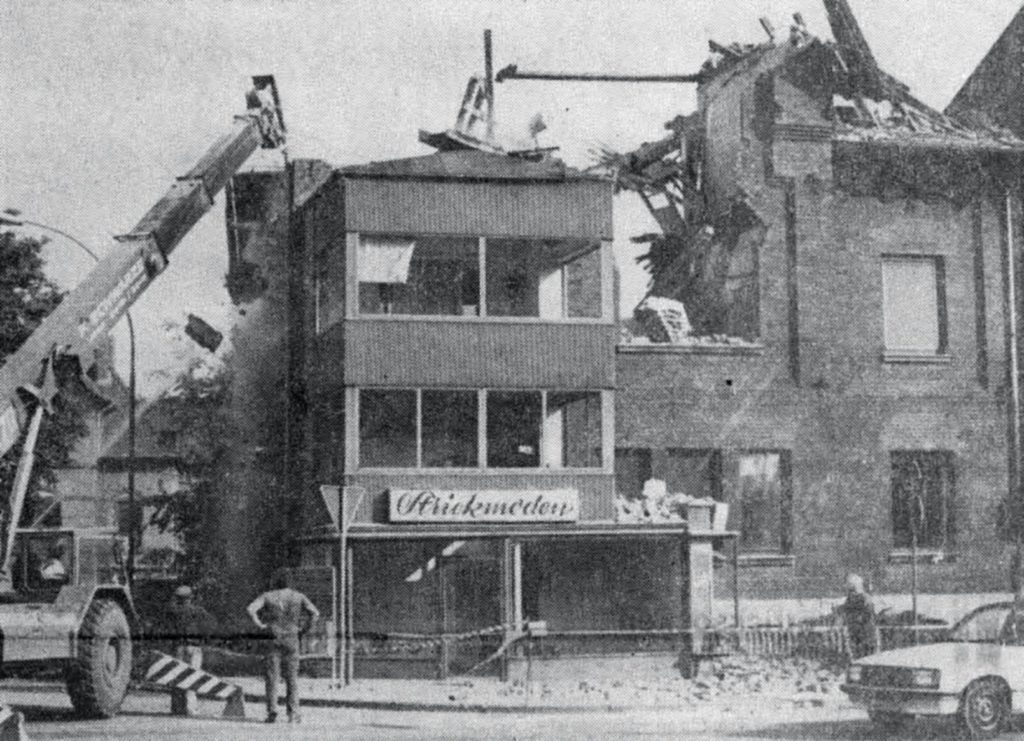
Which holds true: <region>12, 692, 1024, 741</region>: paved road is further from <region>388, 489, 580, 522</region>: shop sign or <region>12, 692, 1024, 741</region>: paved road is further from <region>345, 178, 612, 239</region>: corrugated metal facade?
<region>345, 178, 612, 239</region>: corrugated metal facade

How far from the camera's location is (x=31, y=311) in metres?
30.2

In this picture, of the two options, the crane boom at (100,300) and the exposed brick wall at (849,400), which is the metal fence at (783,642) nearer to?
the exposed brick wall at (849,400)

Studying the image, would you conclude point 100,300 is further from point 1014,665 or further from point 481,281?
point 1014,665

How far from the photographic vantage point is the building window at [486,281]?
88.1 ft

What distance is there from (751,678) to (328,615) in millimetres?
6996

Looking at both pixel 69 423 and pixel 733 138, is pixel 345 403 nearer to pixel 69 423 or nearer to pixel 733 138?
pixel 69 423

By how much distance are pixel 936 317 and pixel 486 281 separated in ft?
29.9

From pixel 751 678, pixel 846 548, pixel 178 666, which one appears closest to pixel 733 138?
pixel 846 548

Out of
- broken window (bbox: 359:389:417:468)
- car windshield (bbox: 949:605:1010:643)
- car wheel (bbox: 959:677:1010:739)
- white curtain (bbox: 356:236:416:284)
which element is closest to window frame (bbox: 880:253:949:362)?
broken window (bbox: 359:389:417:468)

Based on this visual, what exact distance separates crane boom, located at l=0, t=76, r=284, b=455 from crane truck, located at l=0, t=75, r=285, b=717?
0.02m

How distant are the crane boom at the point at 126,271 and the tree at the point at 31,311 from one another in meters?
8.28

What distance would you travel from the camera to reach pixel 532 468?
25.7 metres

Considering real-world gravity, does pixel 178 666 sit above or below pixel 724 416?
below

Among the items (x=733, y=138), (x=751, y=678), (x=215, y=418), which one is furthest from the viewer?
(x=215, y=418)
